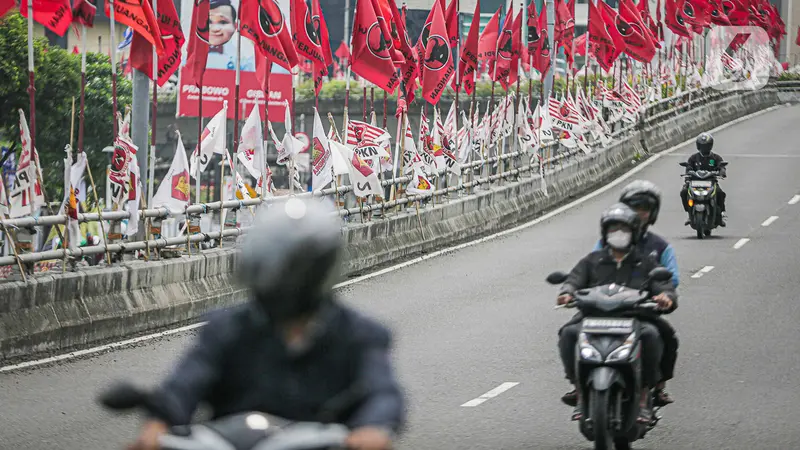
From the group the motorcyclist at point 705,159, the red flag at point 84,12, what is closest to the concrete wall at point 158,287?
the red flag at point 84,12

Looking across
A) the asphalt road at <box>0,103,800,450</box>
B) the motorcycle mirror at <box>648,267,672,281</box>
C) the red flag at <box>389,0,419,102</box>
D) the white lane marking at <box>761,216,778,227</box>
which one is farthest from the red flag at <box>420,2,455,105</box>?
the motorcycle mirror at <box>648,267,672,281</box>

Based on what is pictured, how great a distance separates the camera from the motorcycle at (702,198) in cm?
2631

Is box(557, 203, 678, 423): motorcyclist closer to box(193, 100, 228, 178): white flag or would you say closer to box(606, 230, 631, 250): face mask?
box(606, 230, 631, 250): face mask

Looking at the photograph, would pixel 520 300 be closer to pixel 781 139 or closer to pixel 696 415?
pixel 696 415

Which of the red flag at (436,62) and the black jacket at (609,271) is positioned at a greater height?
the red flag at (436,62)

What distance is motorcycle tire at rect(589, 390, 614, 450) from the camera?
29.9 feet

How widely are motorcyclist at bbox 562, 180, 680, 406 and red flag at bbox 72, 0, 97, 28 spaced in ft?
34.4

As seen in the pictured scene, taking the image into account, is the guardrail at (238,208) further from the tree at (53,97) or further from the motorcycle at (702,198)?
the tree at (53,97)

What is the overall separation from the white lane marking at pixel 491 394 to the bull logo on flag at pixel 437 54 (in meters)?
16.2

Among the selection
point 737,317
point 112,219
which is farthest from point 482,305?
point 112,219

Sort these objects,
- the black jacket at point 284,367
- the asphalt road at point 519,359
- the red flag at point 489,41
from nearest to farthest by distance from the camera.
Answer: the black jacket at point 284,367 → the asphalt road at point 519,359 → the red flag at point 489,41

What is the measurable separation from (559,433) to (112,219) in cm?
688

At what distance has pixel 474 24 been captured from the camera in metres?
31.5

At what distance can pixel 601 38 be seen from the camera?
4544 centimetres
